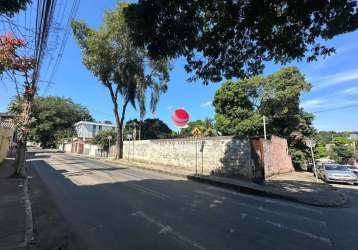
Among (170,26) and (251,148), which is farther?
(251,148)

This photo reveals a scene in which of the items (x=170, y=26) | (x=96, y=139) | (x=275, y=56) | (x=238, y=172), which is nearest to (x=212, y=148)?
(x=238, y=172)

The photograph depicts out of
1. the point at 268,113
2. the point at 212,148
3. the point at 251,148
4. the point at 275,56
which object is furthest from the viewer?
the point at 268,113

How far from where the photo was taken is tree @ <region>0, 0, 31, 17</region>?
4.85m

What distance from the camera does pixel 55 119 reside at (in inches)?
2518

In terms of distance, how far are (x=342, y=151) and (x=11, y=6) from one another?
61690 millimetres

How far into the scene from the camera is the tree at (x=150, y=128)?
3453cm

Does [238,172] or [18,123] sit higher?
[18,123]

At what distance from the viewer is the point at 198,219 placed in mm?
6137

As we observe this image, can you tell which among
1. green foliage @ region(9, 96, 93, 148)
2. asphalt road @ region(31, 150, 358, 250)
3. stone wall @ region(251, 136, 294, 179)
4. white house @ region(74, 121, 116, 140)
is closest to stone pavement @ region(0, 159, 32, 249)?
asphalt road @ region(31, 150, 358, 250)

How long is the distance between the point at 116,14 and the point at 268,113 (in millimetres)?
19376

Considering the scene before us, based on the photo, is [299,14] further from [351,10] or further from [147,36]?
[147,36]

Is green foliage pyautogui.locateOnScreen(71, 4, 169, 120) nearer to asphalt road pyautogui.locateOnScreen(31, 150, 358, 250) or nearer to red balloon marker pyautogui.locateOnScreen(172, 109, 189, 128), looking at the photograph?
red balloon marker pyautogui.locateOnScreen(172, 109, 189, 128)

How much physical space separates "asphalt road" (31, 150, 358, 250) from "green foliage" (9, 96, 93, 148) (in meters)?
59.7

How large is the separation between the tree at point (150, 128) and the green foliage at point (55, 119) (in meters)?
35.2
